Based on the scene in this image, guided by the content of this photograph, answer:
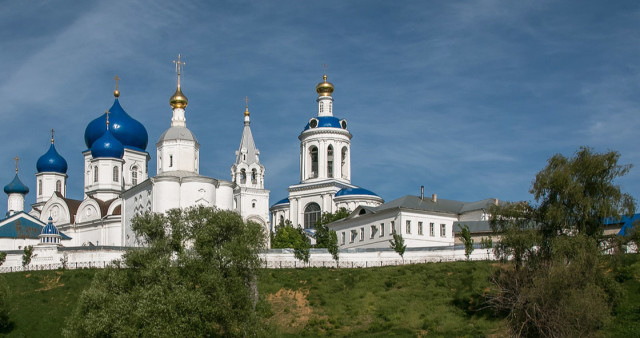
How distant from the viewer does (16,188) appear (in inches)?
2677

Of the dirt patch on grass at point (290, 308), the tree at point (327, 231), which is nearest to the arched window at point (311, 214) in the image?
the tree at point (327, 231)

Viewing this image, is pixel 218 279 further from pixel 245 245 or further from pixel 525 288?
pixel 525 288

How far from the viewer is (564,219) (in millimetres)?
33188

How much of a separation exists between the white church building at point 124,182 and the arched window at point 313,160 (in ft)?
20.7

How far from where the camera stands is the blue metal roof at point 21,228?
54.6 meters

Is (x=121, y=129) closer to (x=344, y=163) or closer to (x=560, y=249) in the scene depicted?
(x=344, y=163)

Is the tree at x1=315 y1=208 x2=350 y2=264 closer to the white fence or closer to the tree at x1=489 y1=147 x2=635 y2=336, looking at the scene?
the white fence

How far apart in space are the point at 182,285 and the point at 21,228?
29.7 meters

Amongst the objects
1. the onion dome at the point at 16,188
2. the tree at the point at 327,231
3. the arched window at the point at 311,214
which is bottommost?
the tree at the point at 327,231

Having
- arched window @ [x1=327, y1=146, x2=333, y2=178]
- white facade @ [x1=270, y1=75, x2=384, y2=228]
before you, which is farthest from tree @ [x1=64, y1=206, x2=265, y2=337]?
arched window @ [x1=327, y1=146, x2=333, y2=178]

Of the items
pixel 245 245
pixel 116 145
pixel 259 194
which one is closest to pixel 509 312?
pixel 245 245

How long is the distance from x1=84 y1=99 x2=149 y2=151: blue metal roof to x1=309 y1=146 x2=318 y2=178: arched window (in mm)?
13478

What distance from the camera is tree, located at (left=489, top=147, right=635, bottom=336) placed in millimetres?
29391

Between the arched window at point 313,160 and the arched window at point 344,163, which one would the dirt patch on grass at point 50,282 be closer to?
the arched window at point 313,160
